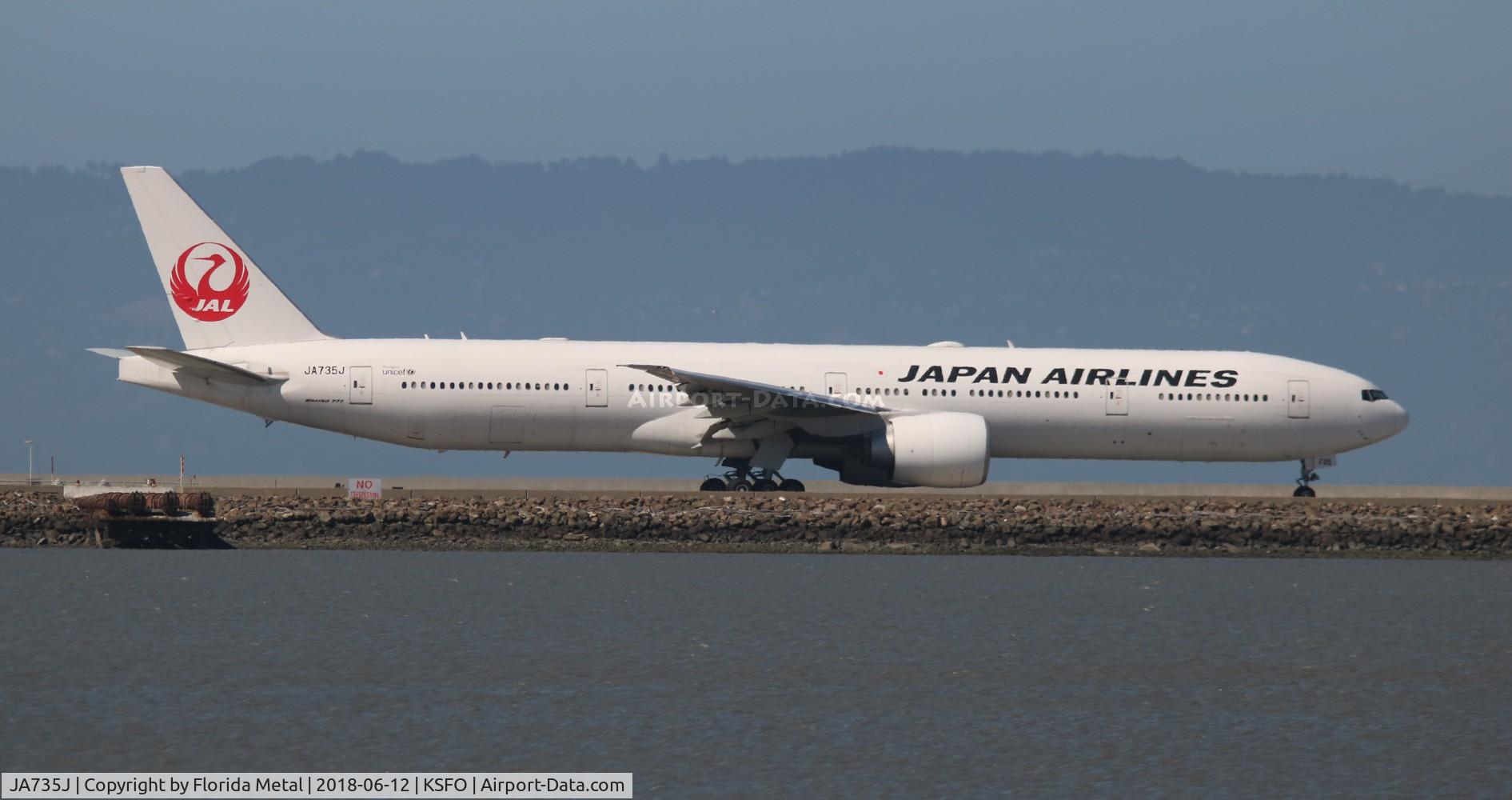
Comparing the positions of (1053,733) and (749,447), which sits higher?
(749,447)

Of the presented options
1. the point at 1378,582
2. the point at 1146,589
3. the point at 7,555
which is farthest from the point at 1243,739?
the point at 7,555

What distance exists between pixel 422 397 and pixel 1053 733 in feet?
64.7

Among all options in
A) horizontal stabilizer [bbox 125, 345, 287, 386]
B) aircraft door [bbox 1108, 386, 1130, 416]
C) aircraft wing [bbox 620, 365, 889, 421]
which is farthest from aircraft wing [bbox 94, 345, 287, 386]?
aircraft door [bbox 1108, 386, 1130, 416]

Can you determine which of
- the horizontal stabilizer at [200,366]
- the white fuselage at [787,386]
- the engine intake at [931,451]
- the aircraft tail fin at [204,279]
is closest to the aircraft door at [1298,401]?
the white fuselage at [787,386]

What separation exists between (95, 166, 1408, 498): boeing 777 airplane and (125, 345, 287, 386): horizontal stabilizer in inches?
1.8

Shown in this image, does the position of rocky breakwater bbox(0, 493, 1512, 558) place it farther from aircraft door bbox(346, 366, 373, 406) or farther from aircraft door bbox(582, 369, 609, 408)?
aircraft door bbox(346, 366, 373, 406)

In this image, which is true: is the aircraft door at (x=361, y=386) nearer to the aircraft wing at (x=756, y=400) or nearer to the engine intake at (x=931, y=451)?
the aircraft wing at (x=756, y=400)

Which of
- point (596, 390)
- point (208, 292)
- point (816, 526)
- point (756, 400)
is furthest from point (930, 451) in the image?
point (208, 292)

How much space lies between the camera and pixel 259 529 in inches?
1314

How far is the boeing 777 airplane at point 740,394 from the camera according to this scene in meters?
34.4

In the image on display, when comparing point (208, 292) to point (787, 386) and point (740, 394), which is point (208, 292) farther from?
point (787, 386)

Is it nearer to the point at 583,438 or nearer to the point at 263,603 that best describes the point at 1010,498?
the point at 583,438

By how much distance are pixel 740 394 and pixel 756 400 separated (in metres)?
0.32

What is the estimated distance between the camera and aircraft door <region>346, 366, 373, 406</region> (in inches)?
1364
